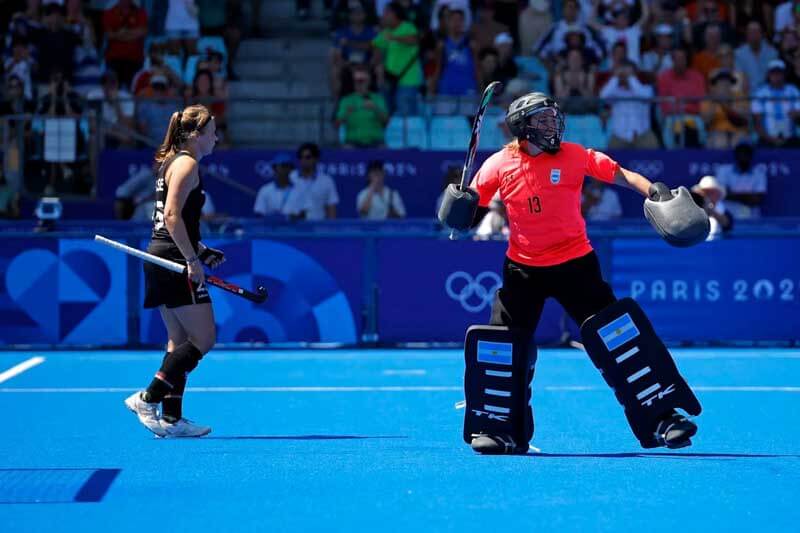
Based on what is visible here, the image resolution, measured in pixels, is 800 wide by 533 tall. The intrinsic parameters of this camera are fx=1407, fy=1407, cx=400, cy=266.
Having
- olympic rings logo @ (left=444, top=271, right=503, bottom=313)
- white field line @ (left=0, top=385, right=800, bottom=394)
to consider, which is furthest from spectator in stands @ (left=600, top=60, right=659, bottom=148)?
white field line @ (left=0, top=385, right=800, bottom=394)

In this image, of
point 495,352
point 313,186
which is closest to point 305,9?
point 313,186

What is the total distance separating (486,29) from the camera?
19.9 m

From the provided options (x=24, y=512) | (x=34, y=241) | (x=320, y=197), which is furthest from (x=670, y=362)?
(x=320, y=197)

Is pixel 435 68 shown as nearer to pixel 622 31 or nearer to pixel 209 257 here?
pixel 622 31

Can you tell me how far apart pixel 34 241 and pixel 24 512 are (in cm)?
845

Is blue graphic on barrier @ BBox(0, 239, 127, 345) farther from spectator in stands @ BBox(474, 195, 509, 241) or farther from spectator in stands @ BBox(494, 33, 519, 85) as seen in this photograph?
spectator in stands @ BBox(494, 33, 519, 85)

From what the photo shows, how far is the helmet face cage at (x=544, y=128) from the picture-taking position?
26.6 feet

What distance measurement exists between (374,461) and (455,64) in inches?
474

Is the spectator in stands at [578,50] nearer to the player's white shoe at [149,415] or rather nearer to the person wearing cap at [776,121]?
the person wearing cap at [776,121]

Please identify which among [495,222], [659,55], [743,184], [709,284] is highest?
[659,55]

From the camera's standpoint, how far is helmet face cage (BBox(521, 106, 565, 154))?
811cm

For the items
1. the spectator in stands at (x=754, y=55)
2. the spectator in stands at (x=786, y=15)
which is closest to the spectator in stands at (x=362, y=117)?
the spectator in stands at (x=754, y=55)

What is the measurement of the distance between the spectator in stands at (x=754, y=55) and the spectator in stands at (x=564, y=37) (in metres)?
2.05

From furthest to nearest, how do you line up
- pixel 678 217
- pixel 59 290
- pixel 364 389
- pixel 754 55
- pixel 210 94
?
pixel 754 55
pixel 210 94
pixel 59 290
pixel 364 389
pixel 678 217
